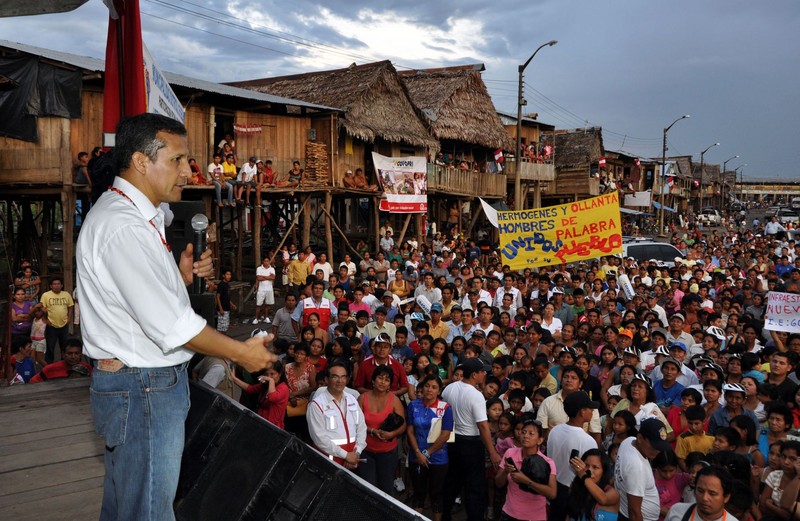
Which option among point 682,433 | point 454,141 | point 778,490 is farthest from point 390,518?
point 454,141

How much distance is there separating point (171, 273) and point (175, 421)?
0.51 meters

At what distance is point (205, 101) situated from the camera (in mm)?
15203

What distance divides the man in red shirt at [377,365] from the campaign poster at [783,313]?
5.01 m

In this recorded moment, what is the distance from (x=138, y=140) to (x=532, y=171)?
3096 cm

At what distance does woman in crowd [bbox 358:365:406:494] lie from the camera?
18.7ft

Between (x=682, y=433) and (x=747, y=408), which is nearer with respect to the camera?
(x=682, y=433)

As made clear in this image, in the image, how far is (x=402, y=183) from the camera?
2025 centimetres

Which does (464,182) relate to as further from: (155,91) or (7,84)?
(155,91)

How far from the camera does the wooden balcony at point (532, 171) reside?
102 ft

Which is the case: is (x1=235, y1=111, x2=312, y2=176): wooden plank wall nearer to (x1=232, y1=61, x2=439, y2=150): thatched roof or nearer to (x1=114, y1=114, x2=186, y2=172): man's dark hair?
(x1=232, y1=61, x2=439, y2=150): thatched roof

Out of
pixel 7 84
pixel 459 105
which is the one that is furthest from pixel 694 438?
pixel 459 105

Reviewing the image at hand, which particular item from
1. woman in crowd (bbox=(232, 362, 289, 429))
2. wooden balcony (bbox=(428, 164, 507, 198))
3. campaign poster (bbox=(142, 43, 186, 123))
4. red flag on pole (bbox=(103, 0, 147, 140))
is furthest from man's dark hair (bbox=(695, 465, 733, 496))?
wooden balcony (bbox=(428, 164, 507, 198))

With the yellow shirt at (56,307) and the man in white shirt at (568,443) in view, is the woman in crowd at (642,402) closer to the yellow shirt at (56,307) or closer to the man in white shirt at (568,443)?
the man in white shirt at (568,443)

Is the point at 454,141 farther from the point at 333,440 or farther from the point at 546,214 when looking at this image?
the point at 333,440
